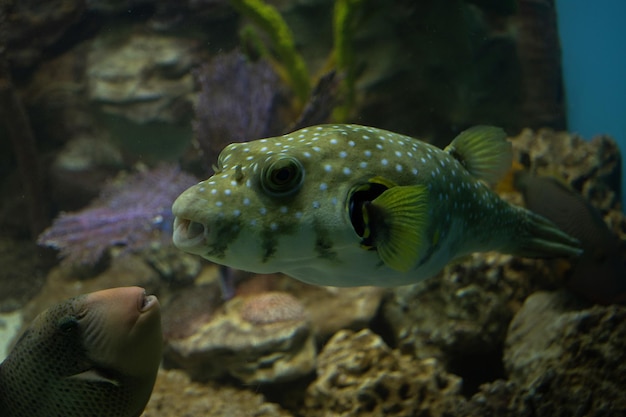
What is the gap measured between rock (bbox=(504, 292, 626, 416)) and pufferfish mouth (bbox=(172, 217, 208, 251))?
2.05 m

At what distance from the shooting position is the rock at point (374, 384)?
3242mm

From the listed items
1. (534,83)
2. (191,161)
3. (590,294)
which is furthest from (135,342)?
(534,83)

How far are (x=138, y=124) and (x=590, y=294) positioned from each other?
5.75 m

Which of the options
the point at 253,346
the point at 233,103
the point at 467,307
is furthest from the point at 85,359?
the point at 233,103

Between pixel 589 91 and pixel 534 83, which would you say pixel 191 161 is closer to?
pixel 534 83

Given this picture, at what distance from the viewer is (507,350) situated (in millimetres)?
3656

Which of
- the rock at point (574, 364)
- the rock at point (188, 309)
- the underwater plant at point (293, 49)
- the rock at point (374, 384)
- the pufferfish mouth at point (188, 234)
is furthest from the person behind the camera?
the underwater plant at point (293, 49)

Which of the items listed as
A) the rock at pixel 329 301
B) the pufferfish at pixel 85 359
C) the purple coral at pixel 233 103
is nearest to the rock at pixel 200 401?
the rock at pixel 329 301

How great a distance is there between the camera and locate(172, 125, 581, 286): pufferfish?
2023 mm

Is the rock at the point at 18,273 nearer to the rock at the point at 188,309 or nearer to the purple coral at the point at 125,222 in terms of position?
the purple coral at the point at 125,222

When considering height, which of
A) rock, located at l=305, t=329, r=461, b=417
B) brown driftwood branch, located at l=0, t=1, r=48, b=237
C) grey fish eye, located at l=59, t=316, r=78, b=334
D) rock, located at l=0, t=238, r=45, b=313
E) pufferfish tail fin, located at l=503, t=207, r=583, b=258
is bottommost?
rock, located at l=0, t=238, r=45, b=313

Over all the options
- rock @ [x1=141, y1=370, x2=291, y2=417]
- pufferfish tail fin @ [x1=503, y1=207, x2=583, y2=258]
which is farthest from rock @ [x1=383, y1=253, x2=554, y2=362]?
rock @ [x1=141, y1=370, x2=291, y2=417]

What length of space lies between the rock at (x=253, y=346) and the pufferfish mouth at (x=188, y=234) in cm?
200

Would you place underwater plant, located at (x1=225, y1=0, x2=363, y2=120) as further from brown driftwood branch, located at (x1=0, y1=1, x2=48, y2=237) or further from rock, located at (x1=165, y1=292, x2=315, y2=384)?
brown driftwood branch, located at (x1=0, y1=1, x2=48, y2=237)
